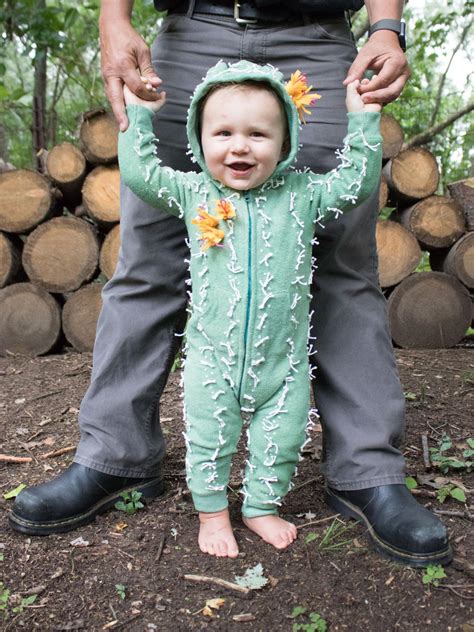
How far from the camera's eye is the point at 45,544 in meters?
1.85

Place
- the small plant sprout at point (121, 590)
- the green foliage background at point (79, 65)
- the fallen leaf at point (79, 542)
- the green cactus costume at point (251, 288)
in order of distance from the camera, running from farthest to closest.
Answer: the green foliage background at point (79, 65) < the fallen leaf at point (79, 542) < the green cactus costume at point (251, 288) < the small plant sprout at point (121, 590)

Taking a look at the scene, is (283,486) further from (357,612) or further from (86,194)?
(86,194)

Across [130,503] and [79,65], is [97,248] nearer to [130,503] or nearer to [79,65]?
[130,503]

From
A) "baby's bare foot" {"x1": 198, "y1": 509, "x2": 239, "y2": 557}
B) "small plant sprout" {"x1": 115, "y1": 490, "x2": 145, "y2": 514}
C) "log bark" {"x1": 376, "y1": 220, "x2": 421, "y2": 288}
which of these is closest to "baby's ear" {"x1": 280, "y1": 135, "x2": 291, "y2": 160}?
"baby's bare foot" {"x1": 198, "y1": 509, "x2": 239, "y2": 557}

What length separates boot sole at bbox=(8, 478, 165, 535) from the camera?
1888mm

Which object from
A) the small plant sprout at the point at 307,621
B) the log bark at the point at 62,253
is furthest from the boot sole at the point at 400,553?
the log bark at the point at 62,253

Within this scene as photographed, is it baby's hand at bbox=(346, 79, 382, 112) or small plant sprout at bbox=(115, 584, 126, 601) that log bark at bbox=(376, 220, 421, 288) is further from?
small plant sprout at bbox=(115, 584, 126, 601)

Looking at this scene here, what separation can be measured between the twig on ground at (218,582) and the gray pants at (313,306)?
449 mm

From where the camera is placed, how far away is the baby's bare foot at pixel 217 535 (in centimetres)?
177

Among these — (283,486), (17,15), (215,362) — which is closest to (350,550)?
(283,486)

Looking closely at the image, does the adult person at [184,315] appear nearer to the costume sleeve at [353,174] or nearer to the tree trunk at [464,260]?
the costume sleeve at [353,174]

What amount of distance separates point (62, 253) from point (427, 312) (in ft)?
6.85

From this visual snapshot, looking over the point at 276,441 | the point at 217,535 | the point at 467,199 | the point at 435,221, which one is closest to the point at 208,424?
the point at 276,441

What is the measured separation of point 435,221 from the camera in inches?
164
